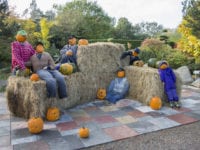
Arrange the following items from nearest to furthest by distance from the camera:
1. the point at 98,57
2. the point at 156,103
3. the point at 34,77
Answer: the point at 34,77 < the point at 156,103 < the point at 98,57

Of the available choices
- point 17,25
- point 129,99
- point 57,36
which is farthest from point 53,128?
point 57,36

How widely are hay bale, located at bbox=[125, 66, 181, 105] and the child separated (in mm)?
95

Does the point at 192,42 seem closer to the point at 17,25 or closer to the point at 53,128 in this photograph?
the point at 53,128

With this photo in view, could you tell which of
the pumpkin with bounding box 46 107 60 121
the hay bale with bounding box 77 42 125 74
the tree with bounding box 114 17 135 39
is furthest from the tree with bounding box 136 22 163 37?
the pumpkin with bounding box 46 107 60 121

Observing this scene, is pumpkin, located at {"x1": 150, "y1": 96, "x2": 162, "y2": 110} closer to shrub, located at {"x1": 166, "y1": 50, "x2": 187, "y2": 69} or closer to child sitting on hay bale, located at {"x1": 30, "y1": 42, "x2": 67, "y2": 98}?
child sitting on hay bale, located at {"x1": 30, "y1": 42, "x2": 67, "y2": 98}

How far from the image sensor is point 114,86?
5.38 m

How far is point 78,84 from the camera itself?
483cm

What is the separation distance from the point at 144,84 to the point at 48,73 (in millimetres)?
2022

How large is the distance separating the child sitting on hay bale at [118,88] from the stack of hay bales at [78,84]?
0.14 m

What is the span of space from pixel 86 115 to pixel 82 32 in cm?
1141

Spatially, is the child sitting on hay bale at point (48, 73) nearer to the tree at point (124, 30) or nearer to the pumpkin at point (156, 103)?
the pumpkin at point (156, 103)

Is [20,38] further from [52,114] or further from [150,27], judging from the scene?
[150,27]

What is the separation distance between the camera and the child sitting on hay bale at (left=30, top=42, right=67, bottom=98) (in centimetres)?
392

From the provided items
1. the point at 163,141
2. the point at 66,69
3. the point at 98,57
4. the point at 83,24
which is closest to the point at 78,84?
the point at 66,69
